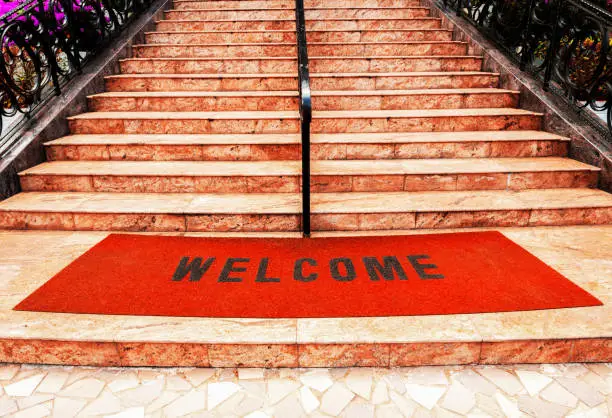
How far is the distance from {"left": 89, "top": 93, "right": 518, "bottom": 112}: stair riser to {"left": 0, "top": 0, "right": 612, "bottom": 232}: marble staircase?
0.05 feet

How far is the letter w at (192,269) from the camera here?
232 centimetres

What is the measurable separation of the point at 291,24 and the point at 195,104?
2110 mm

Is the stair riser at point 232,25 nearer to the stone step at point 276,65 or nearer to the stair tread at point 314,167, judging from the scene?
the stone step at point 276,65

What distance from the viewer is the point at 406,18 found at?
555cm

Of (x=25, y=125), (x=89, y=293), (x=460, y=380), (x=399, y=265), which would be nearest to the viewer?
(x=460, y=380)

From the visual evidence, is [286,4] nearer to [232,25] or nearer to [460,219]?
[232,25]

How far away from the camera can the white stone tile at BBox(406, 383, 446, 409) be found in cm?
166

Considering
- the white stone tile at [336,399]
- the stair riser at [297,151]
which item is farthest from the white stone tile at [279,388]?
the stair riser at [297,151]

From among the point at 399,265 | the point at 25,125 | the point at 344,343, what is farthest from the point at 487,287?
the point at 25,125

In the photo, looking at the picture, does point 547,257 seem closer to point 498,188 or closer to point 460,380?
point 498,188

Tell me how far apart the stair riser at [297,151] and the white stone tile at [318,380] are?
7.07ft

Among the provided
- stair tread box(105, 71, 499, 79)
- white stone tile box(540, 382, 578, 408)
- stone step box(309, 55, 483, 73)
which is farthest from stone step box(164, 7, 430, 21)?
white stone tile box(540, 382, 578, 408)

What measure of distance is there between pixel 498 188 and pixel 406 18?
3435 millimetres

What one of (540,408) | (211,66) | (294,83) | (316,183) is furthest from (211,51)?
(540,408)
